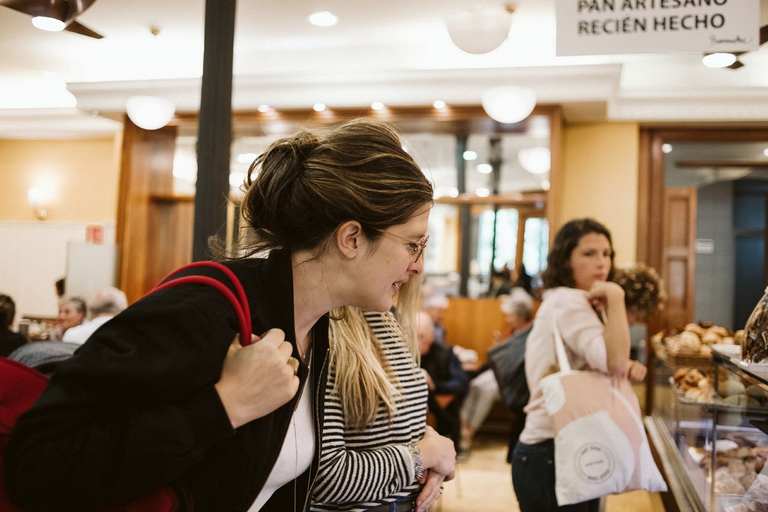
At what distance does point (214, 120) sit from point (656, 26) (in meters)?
1.48

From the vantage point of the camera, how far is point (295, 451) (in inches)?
46.9

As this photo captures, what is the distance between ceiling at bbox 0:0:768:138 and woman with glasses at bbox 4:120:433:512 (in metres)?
4.60

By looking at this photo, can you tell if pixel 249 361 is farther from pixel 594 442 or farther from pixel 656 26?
pixel 656 26

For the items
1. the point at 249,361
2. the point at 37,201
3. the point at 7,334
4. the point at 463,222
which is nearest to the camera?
the point at 249,361

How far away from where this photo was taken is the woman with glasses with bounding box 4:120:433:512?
0.84m

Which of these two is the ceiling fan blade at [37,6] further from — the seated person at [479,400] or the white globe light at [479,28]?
the seated person at [479,400]

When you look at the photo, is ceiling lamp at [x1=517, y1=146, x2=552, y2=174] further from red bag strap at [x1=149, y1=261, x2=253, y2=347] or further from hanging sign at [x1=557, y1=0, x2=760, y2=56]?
red bag strap at [x1=149, y1=261, x2=253, y2=347]

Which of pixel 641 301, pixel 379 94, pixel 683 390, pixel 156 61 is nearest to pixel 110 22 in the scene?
pixel 156 61

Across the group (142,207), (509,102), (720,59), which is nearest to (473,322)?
(509,102)

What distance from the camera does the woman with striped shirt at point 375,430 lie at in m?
1.41

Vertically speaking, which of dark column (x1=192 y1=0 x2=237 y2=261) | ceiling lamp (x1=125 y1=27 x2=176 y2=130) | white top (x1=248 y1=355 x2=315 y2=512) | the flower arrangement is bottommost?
white top (x1=248 y1=355 x2=315 y2=512)

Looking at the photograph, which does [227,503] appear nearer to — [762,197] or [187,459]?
[187,459]

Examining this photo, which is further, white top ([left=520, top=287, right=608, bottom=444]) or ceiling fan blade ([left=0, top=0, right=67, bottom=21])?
ceiling fan blade ([left=0, top=0, right=67, bottom=21])

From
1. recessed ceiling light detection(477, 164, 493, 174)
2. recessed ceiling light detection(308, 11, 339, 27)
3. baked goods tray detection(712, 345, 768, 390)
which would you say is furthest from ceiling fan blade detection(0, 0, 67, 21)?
recessed ceiling light detection(477, 164, 493, 174)
